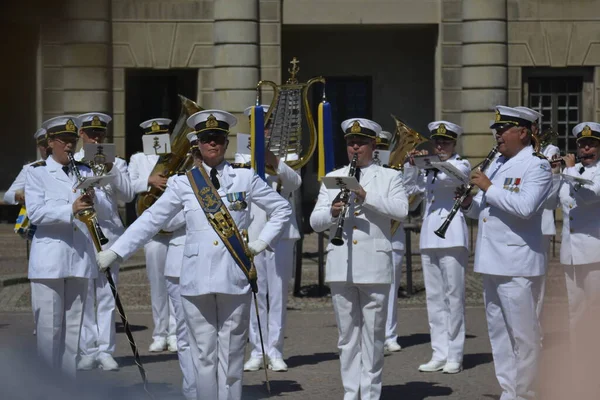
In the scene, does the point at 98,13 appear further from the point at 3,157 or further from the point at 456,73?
the point at 456,73

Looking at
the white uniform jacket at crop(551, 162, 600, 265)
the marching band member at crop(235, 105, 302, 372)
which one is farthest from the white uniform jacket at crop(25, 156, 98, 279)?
the white uniform jacket at crop(551, 162, 600, 265)

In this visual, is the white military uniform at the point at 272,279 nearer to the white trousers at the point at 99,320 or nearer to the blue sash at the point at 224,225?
the white trousers at the point at 99,320

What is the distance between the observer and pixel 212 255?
6.28 meters

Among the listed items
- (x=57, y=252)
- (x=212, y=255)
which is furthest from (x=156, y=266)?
(x=212, y=255)

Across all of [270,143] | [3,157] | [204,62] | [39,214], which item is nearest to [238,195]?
[39,214]

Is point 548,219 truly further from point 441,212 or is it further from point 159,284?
point 159,284

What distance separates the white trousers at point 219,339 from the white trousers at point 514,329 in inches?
70.2

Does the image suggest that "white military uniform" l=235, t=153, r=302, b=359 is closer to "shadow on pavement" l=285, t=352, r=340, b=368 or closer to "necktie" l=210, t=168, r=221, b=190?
"shadow on pavement" l=285, t=352, r=340, b=368

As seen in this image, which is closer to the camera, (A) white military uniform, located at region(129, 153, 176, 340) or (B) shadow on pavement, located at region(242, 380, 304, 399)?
(B) shadow on pavement, located at region(242, 380, 304, 399)

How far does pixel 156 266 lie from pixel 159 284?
0.70ft

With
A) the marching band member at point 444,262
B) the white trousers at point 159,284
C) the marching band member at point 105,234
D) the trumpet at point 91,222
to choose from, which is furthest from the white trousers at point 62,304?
the marching band member at point 444,262

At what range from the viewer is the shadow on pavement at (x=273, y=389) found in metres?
7.97

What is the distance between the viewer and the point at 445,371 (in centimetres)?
898

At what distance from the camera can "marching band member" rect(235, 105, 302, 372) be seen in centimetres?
908
